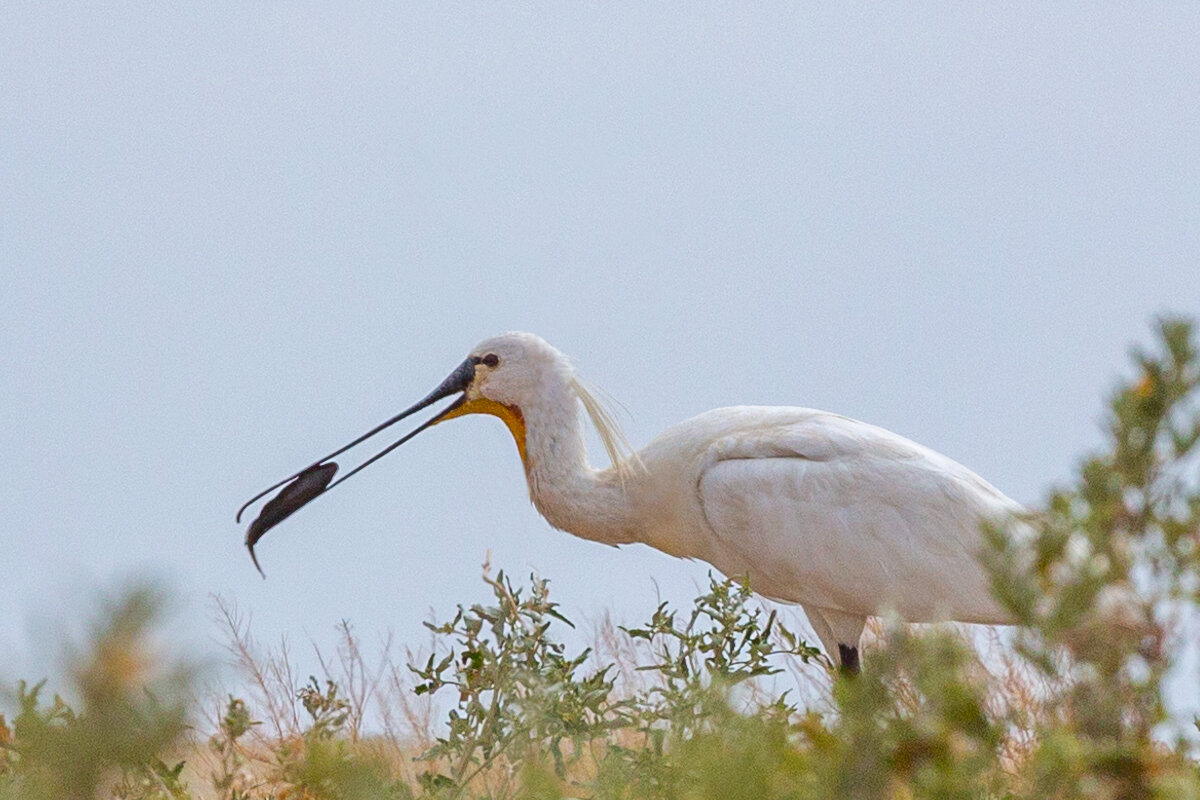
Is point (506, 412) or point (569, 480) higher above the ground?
point (506, 412)

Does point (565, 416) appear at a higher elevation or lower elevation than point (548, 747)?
higher

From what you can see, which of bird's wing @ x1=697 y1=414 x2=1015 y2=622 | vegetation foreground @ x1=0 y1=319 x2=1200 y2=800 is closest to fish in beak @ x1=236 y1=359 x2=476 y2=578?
bird's wing @ x1=697 y1=414 x2=1015 y2=622

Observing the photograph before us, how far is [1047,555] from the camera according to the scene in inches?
45.7

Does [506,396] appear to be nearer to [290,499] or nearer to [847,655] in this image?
[290,499]

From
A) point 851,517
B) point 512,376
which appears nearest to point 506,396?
point 512,376

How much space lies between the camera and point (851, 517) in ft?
18.3

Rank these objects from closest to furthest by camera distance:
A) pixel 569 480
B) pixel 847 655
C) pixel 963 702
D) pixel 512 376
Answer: pixel 963 702
pixel 847 655
pixel 569 480
pixel 512 376

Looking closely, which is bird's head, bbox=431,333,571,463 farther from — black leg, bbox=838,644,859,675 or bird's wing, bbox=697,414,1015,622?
black leg, bbox=838,644,859,675

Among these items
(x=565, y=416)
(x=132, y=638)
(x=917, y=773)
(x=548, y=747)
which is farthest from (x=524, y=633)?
(x=565, y=416)

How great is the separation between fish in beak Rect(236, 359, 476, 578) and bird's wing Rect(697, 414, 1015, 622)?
4.46 feet

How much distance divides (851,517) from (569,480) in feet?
4.11

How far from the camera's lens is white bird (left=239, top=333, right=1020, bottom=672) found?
5523mm

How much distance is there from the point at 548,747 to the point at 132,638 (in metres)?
1.91

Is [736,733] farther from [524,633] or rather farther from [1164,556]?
[524,633]
